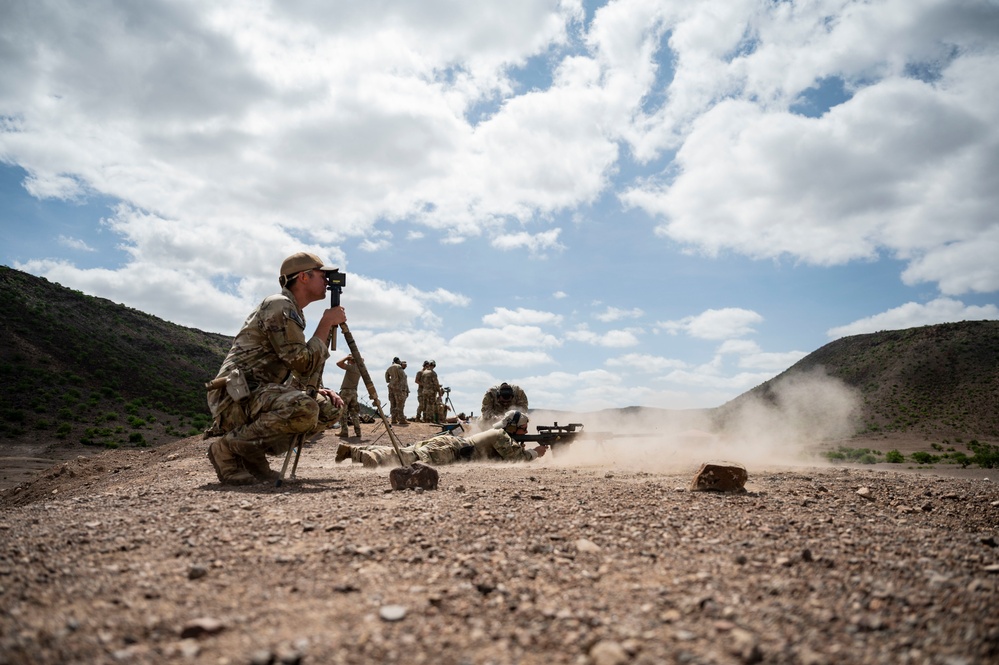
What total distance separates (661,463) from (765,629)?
27.8 ft

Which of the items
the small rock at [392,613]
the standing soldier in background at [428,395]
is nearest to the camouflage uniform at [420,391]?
the standing soldier in background at [428,395]

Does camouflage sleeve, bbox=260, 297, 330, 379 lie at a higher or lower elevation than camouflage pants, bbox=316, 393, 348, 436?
higher

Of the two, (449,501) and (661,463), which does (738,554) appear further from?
(661,463)

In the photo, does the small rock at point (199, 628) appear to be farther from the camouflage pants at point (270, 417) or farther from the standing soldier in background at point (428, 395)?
the standing soldier in background at point (428, 395)

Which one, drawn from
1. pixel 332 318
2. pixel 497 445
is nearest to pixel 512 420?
pixel 497 445

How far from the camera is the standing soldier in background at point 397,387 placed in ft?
74.1

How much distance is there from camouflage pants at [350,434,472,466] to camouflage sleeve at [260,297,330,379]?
205cm

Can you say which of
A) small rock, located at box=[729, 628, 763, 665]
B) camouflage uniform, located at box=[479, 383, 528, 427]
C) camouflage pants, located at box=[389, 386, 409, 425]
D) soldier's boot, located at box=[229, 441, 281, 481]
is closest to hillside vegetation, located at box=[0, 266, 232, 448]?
camouflage pants, located at box=[389, 386, 409, 425]

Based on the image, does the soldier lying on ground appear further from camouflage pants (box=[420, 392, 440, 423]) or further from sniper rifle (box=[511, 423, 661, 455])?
camouflage pants (box=[420, 392, 440, 423])

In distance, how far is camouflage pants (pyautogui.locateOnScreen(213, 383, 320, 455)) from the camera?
5.73 metres

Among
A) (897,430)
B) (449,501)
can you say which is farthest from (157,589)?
(897,430)

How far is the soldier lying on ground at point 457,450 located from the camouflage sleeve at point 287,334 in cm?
230

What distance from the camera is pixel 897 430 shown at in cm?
3778

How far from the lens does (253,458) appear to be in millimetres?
6094
